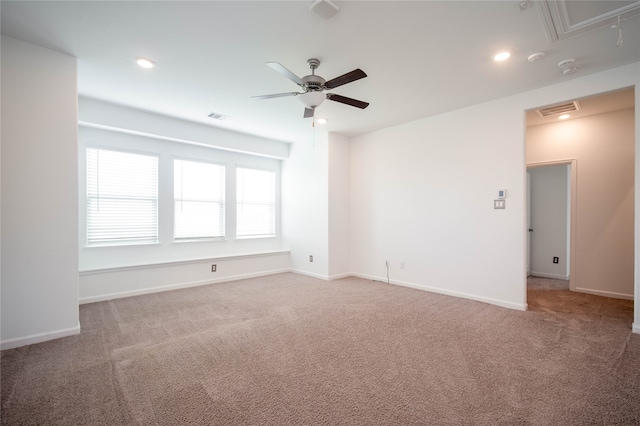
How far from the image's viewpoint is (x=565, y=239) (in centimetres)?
557

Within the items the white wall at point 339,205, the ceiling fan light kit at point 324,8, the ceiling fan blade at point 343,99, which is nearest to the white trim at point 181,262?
the white wall at point 339,205

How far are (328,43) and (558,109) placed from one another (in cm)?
373

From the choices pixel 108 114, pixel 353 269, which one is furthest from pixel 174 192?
pixel 353 269

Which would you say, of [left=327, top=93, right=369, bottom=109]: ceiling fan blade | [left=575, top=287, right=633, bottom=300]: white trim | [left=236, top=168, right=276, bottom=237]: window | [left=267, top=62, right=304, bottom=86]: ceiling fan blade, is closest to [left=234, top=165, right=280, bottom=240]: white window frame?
[left=236, top=168, right=276, bottom=237]: window

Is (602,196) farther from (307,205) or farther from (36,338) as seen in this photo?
(36,338)

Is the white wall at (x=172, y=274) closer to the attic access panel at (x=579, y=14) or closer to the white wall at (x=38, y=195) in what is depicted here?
the white wall at (x=38, y=195)

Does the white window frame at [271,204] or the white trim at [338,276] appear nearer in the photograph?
the white trim at [338,276]

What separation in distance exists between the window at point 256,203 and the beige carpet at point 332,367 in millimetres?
2505

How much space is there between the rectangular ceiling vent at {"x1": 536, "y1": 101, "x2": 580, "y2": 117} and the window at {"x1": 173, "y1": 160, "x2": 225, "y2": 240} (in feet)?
18.2

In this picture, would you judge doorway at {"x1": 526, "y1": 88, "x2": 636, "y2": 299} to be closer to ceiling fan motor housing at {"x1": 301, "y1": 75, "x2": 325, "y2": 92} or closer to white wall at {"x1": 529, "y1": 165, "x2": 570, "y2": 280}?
white wall at {"x1": 529, "y1": 165, "x2": 570, "y2": 280}

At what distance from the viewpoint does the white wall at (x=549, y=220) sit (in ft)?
18.4

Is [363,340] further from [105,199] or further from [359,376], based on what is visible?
[105,199]

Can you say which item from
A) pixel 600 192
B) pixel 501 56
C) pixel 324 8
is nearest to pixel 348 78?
pixel 324 8

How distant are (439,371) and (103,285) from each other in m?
4.57
